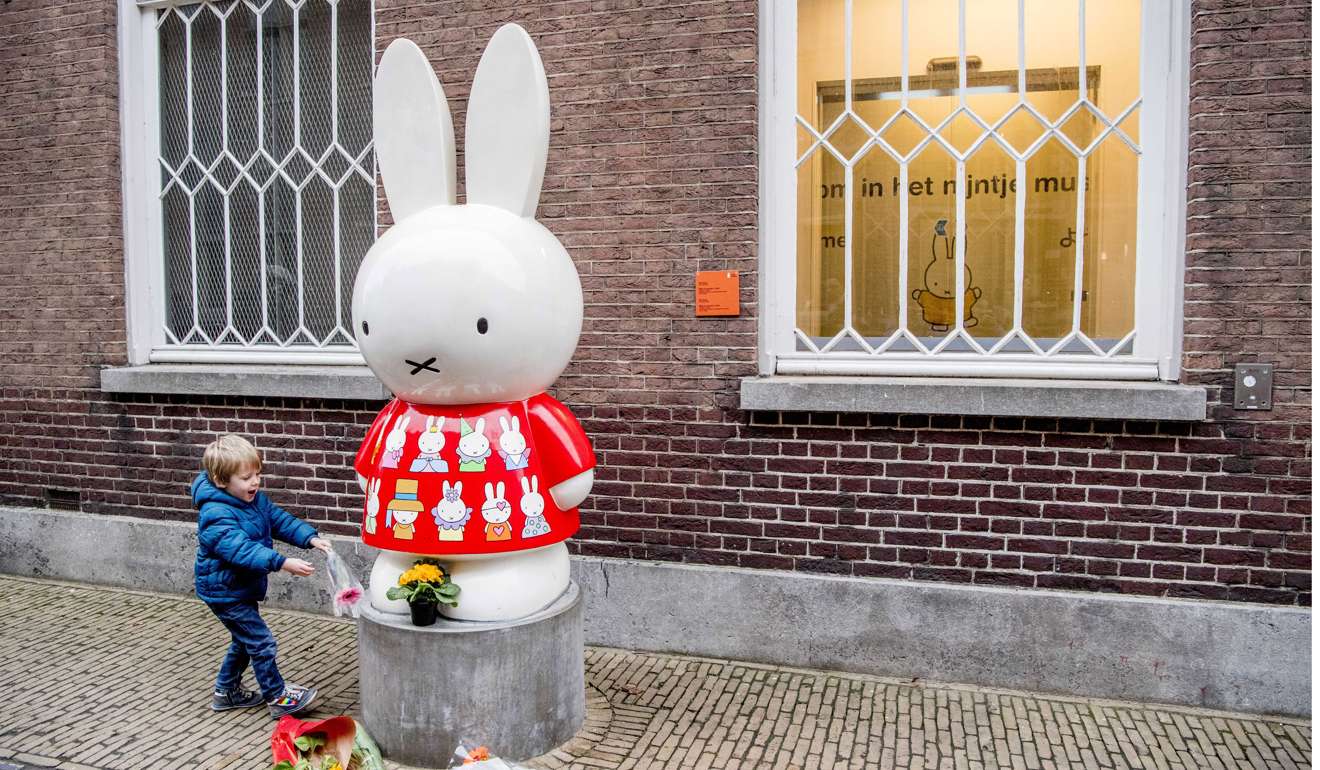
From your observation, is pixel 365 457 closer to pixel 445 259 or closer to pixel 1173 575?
pixel 445 259

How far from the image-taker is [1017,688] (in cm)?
450

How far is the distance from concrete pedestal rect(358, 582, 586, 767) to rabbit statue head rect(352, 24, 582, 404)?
872 mm

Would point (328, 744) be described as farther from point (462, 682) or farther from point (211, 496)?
point (211, 496)

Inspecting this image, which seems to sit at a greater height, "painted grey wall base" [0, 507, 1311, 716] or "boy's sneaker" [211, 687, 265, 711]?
"painted grey wall base" [0, 507, 1311, 716]

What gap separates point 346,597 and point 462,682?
0.67 metres

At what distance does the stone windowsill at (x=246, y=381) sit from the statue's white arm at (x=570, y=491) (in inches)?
78.2

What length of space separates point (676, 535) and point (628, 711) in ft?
3.31

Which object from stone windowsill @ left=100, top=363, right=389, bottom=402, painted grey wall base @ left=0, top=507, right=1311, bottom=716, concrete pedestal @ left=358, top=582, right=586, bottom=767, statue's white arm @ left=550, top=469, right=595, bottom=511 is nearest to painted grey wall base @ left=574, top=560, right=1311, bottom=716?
painted grey wall base @ left=0, top=507, right=1311, bottom=716

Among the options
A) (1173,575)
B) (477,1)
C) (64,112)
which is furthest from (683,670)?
(64,112)

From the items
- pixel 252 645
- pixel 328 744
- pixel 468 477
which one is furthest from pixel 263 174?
pixel 328 744

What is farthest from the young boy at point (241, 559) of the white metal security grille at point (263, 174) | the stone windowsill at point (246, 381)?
the white metal security grille at point (263, 174)

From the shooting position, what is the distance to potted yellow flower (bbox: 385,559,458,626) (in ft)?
11.6

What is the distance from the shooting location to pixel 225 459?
3.98 metres

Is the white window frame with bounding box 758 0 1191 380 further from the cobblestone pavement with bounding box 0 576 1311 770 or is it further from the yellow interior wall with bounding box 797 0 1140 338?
the cobblestone pavement with bounding box 0 576 1311 770
